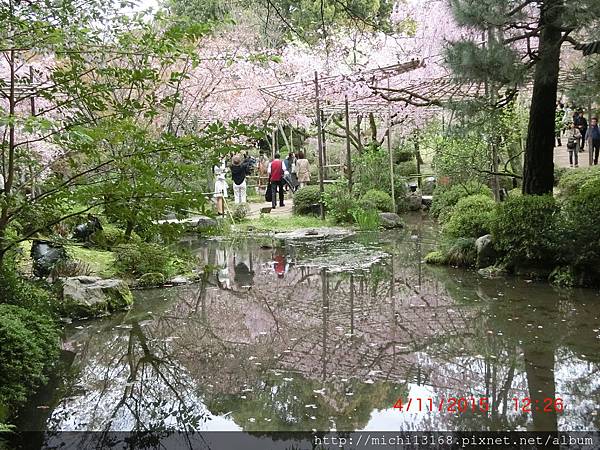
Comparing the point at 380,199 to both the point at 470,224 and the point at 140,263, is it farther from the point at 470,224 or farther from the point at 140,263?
the point at 140,263

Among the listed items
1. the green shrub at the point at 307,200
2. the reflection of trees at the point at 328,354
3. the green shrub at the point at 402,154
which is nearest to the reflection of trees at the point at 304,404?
the reflection of trees at the point at 328,354

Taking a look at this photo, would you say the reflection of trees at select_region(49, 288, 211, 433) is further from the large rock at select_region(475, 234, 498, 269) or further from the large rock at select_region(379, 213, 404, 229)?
the large rock at select_region(379, 213, 404, 229)

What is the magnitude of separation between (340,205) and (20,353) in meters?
11.2

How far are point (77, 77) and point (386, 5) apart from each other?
23.2 meters

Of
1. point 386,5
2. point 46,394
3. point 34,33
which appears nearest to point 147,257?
point 46,394

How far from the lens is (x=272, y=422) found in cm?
391

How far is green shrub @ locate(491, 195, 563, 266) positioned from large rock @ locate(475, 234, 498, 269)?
0.47m

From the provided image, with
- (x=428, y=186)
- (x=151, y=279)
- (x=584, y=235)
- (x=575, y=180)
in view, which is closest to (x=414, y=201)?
(x=428, y=186)

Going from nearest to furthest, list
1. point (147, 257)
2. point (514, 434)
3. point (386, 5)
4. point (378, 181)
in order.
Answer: point (514, 434) < point (147, 257) < point (378, 181) < point (386, 5)

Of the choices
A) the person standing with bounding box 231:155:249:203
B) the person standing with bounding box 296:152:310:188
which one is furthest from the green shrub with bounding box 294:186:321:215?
the person standing with bounding box 296:152:310:188

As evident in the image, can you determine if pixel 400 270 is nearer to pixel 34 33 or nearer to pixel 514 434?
pixel 514 434

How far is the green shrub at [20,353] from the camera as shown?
3928 mm

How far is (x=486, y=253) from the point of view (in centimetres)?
895

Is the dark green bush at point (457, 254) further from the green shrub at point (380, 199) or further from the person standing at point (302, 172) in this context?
the person standing at point (302, 172)
